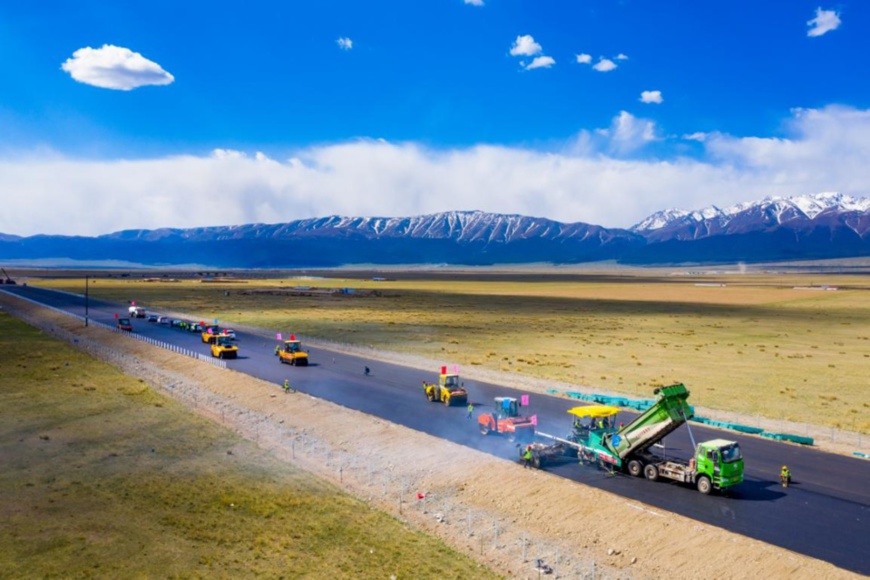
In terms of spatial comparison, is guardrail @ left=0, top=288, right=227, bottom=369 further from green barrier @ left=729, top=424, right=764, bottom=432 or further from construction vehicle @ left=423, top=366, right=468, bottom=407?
green barrier @ left=729, top=424, right=764, bottom=432

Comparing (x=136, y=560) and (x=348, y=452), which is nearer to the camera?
(x=136, y=560)

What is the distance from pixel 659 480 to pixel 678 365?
3445 centimetres

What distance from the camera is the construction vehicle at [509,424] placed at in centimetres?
3322

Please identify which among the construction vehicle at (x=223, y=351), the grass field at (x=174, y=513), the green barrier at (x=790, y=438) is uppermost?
the construction vehicle at (x=223, y=351)

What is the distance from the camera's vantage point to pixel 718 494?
25609 millimetres

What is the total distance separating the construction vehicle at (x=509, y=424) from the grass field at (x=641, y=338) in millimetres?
15288

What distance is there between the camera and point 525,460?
28719 mm

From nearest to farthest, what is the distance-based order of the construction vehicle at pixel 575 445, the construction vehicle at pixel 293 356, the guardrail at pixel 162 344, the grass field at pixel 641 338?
1. the construction vehicle at pixel 575 445
2. the grass field at pixel 641 338
3. the construction vehicle at pixel 293 356
4. the guardrail at pixel 162 344

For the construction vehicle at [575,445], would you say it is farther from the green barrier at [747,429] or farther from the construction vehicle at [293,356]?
the construction vehicle at [293,356]

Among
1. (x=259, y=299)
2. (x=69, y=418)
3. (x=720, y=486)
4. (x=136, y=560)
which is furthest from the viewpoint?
(x=259, y=299)

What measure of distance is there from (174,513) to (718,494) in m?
21.6

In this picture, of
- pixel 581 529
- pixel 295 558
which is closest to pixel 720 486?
pixel 581 529

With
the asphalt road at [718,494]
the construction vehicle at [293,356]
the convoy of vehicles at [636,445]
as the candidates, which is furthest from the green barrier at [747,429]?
the construction vehicle at [293,356]

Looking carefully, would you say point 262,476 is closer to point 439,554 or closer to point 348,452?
point 348,452
